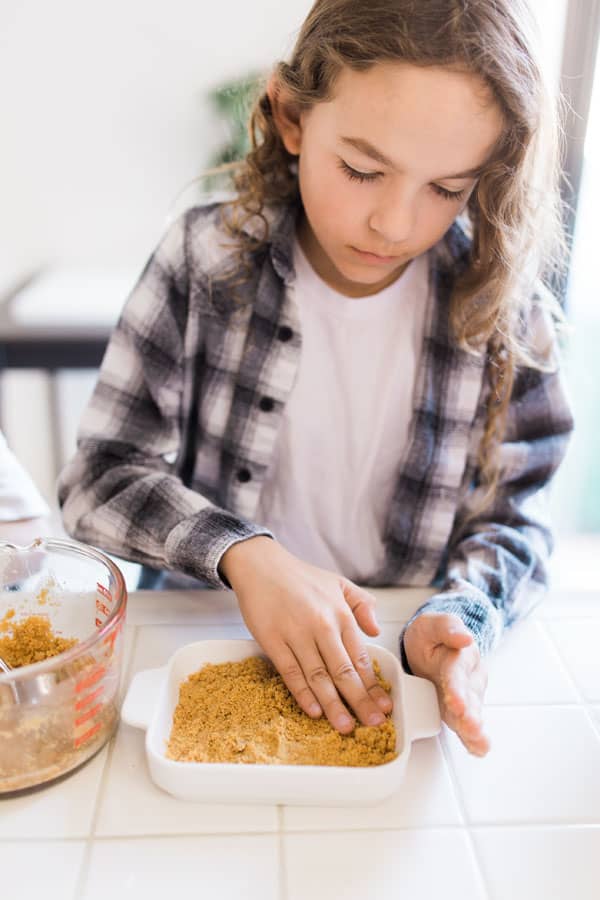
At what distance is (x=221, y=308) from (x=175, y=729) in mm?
560

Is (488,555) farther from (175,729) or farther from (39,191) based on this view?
(39,191)

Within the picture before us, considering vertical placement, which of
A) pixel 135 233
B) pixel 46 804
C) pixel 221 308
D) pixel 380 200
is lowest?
pixel 135 233

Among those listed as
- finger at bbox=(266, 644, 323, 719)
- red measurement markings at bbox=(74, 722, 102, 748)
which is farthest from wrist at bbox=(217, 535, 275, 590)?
red measurement markings at bbox=(74, 722, 102, 748)

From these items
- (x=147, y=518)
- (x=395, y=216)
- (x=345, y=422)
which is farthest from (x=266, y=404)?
(x=395, y=216)

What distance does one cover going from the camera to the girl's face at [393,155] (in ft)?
2.46

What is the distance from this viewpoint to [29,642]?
71 centimetres

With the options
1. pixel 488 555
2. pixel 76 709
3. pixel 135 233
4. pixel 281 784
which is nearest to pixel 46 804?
pixel 76 709

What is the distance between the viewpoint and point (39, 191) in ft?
8.19

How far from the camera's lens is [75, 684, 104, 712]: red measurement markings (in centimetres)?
62

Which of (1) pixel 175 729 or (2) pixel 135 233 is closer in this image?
(1) pixel 175 729

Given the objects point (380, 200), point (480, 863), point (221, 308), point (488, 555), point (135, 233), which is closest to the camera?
point (480, 863)

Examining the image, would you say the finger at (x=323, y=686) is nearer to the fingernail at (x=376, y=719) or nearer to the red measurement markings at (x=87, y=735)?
the fingernail at (x=376, y=719)

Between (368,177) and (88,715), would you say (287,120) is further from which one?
(88,715)

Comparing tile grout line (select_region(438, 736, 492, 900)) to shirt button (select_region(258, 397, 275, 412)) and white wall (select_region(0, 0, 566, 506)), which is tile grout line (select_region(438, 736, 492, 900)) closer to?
shirt button (select_region(258, 397, 275, 412))
